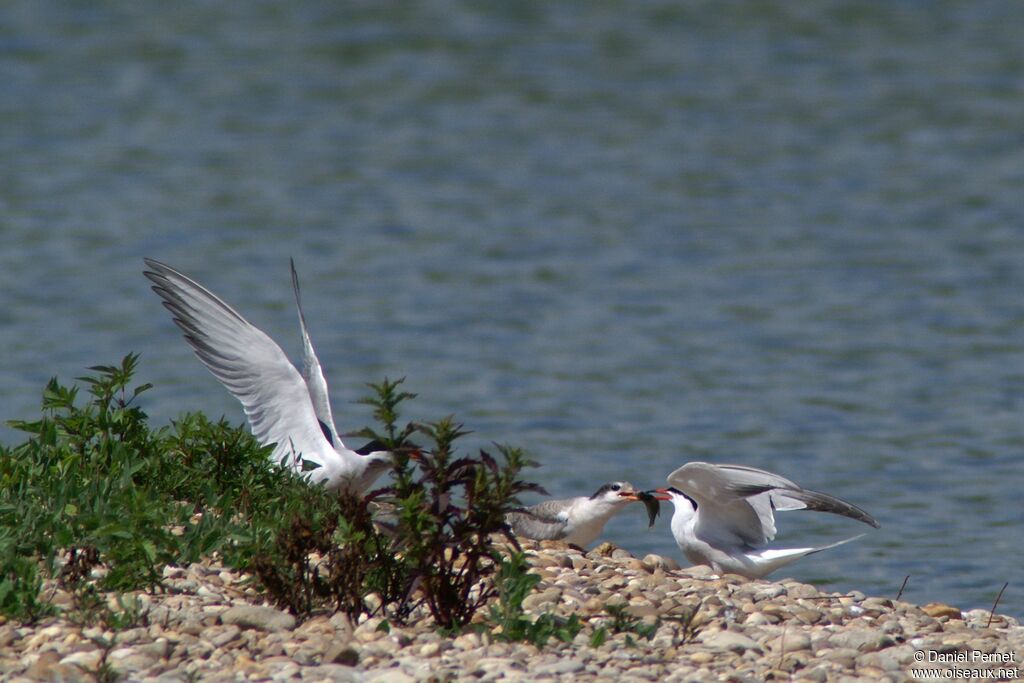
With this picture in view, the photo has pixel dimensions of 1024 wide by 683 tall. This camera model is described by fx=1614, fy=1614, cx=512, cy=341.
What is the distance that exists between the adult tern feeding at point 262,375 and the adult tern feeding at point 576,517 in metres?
0.93

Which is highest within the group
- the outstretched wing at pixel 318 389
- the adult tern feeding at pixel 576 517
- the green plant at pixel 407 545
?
the outstretched wing at pixel 318 389

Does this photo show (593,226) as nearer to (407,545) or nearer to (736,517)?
(736,517)

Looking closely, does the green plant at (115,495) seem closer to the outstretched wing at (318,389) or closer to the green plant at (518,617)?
the outstretched wing at (318,389)

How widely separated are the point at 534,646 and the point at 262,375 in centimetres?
233

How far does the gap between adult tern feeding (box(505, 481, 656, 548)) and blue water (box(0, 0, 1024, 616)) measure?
3.25 feet

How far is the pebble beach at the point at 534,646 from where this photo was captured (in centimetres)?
492

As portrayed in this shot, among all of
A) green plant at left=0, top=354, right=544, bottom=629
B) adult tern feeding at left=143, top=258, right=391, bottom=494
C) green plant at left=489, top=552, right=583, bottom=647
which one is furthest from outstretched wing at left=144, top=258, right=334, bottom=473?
green plant at left=489, top=552, right=583, bottom=647

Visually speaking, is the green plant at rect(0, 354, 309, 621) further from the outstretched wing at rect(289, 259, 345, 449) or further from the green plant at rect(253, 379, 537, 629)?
the outstretched wing at rect(289, 259, 345, 449)

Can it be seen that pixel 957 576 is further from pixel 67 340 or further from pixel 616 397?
pixel 67 340

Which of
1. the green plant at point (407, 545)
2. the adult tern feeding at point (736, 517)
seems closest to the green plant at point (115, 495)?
the green plant at point (407, 545)

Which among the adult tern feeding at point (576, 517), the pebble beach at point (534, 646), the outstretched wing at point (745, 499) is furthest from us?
the adult tern feeding at point (576, 517)

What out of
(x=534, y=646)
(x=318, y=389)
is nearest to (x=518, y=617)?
(x=534, y=646)

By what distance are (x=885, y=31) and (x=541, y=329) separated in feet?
36.6

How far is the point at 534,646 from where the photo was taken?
5207mm
